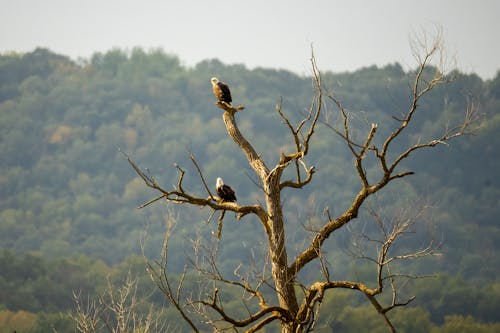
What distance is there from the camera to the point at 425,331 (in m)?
48.8

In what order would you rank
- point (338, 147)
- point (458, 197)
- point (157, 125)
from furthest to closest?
1. point (157, 125)
2. point (338, 147)
3. point (458, 197)

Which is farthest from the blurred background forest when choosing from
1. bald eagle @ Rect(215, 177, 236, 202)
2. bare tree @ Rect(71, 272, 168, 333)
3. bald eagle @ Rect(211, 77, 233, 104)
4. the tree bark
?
the tree bark

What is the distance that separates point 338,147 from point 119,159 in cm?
2216

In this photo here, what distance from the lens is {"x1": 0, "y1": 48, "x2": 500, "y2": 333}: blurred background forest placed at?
2266 inches

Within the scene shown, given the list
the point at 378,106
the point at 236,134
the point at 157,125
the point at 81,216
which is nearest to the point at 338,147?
the point at 378,106

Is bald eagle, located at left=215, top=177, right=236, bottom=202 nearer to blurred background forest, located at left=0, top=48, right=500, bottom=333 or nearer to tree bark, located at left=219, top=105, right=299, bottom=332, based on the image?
tree bark, located at left=219, top=105, right=299, bottom=332

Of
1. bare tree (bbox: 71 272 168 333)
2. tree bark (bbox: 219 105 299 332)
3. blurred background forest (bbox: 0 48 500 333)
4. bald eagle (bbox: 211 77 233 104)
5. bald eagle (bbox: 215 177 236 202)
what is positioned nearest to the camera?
tree bark (bbox: 219 105 299 332)

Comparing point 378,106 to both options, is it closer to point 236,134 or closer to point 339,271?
point 339,271

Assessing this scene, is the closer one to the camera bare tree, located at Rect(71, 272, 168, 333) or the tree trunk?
the tree trunk

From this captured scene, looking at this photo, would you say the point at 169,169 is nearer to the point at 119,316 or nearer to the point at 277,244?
the point at 119,316

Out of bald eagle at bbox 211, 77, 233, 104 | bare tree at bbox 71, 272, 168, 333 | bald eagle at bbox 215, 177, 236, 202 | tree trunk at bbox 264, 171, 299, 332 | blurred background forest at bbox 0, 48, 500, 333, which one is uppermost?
blurred background forest at bbox 0, 48, 500, 333

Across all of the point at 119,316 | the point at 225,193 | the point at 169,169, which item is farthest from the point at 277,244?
the point at 169,169

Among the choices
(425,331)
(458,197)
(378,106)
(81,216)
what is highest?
(378,106)

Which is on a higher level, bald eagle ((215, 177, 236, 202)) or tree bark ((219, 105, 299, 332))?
bald eagle ((215, 177, 236, 202))
